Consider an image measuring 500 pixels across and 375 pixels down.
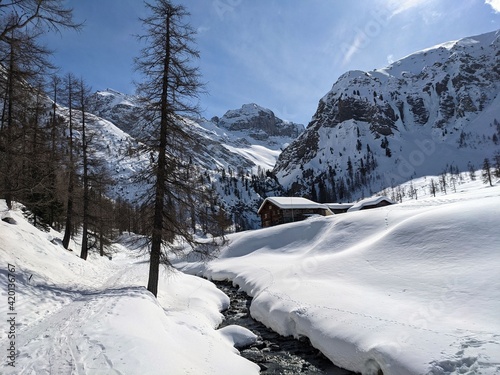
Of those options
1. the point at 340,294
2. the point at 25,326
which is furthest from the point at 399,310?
the point at 25,326

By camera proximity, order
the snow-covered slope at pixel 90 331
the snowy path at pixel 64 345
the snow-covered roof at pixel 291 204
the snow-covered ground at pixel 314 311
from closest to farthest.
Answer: the snowy path at pixel 64 345
the snow-covered slope at pixel 90 331
the snow-covered ground at pixel 314 311
the snow-covered roof at pixel 291 204

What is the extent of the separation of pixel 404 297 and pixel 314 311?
3.75 meters

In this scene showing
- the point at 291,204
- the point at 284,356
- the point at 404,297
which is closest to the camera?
the point at 284,356

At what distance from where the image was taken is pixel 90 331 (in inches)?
299

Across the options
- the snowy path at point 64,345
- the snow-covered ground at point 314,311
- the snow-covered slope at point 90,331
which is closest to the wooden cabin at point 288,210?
the snow-covered ground at point 314,311

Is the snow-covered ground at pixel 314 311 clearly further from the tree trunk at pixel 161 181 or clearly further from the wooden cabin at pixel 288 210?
the wooden cabin at pixel 288 210

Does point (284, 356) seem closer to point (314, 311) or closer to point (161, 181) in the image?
point (314, 311)

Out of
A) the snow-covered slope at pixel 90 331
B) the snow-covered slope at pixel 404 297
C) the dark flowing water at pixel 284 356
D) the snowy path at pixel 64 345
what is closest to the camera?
the snowy path at pixel 64 345

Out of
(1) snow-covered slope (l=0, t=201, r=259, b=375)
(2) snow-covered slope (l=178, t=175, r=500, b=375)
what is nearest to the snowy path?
(1) snow-covered slope (l=0, t=201, r=259, b=375)

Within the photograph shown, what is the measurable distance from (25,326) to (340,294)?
40.4 ft

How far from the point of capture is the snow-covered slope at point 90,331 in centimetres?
623

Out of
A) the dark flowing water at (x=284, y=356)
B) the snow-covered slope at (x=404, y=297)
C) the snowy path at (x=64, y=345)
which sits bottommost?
the dark flowing water at (x=284, y=356)

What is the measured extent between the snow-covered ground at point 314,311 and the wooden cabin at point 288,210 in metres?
35.9

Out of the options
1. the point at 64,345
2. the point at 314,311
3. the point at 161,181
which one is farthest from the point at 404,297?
the point at 64,345
